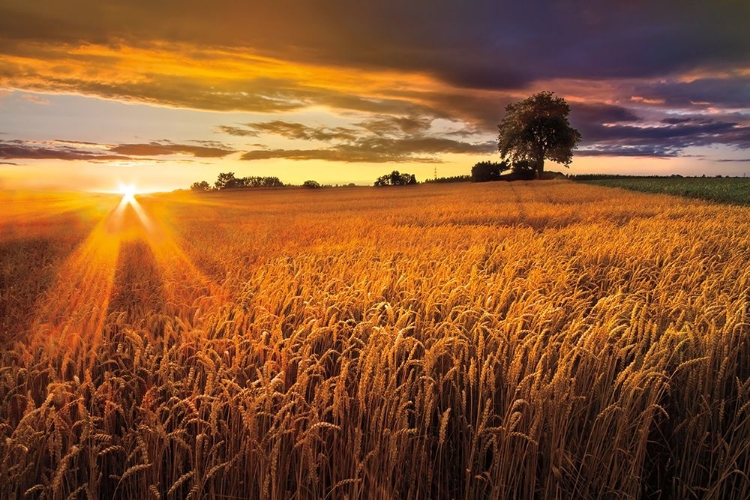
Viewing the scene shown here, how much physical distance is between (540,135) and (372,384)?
76.1 meters

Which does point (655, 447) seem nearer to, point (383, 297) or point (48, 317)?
point (383, 297)

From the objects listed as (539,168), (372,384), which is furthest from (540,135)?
(372,384)

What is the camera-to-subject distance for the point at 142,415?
312 cm

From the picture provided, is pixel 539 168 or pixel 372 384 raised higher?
pixel 539 168

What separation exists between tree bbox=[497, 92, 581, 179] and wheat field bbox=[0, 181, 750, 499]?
68.8 metres

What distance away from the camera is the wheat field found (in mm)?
2607

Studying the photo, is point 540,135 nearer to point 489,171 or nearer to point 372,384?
point 489,171

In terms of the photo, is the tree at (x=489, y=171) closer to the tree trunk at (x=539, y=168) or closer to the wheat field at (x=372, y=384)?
the tree trunk at (x=539, y=168)

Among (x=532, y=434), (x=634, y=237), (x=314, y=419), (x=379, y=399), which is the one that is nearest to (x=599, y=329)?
(x=532, y=434)

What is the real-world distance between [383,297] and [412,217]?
44.0 ft

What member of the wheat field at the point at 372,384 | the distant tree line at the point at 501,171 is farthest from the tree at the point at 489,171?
the wheat field at the point at 372,384

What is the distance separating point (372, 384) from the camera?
3.03 m

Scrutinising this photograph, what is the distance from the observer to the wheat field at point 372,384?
2.61 m

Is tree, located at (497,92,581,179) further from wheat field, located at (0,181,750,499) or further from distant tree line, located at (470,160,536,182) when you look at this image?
wheat field, located at (0,181,750,499)
